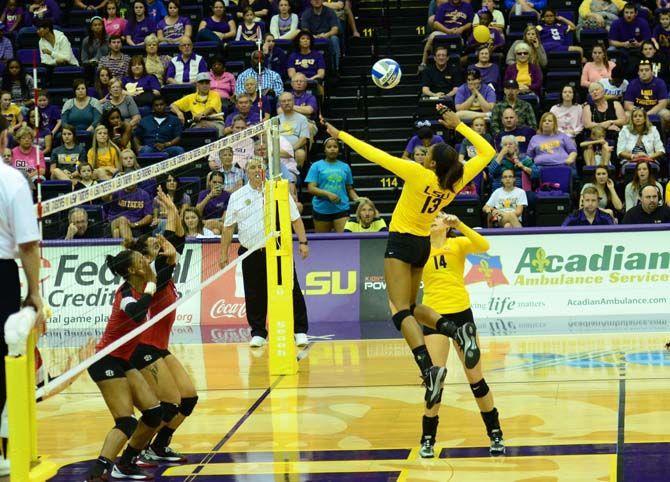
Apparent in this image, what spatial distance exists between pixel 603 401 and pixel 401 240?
2800 mm

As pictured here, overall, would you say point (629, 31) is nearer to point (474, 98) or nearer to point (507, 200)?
point (474, 98)

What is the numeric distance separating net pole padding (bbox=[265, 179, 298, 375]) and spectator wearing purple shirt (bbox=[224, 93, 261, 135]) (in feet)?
19.1

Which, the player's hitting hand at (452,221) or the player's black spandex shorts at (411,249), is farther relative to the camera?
the player's black spandex shorts at (411,249)

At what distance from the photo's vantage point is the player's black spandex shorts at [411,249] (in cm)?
935

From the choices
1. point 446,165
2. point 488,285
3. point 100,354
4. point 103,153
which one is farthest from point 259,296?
point 100,354

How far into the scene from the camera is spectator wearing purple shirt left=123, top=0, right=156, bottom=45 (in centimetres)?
2131

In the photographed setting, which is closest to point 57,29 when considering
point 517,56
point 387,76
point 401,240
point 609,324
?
point 517,56

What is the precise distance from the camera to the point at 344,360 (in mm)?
13391

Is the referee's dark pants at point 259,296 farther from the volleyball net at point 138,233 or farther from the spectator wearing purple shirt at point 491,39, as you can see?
the spectator wearing purple shirt at point 491,39

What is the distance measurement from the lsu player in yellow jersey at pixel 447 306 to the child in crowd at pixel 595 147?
8.54 m

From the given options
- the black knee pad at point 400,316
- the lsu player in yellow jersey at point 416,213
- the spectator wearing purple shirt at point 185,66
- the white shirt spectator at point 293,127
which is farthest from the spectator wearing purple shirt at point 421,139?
the black knee pad at point 400,316

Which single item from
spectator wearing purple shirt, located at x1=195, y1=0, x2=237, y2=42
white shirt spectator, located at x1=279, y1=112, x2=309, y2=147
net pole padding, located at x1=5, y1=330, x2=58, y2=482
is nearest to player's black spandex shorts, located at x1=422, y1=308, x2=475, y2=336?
net pole padding, located at x1=5, y1=330, x2=58, y2=482

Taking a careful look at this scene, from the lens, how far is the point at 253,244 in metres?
13.4

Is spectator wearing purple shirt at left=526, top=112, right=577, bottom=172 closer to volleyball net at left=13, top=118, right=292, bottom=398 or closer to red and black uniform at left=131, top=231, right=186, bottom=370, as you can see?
volleyball net at left=13, top=118, right=292, bottom=398
